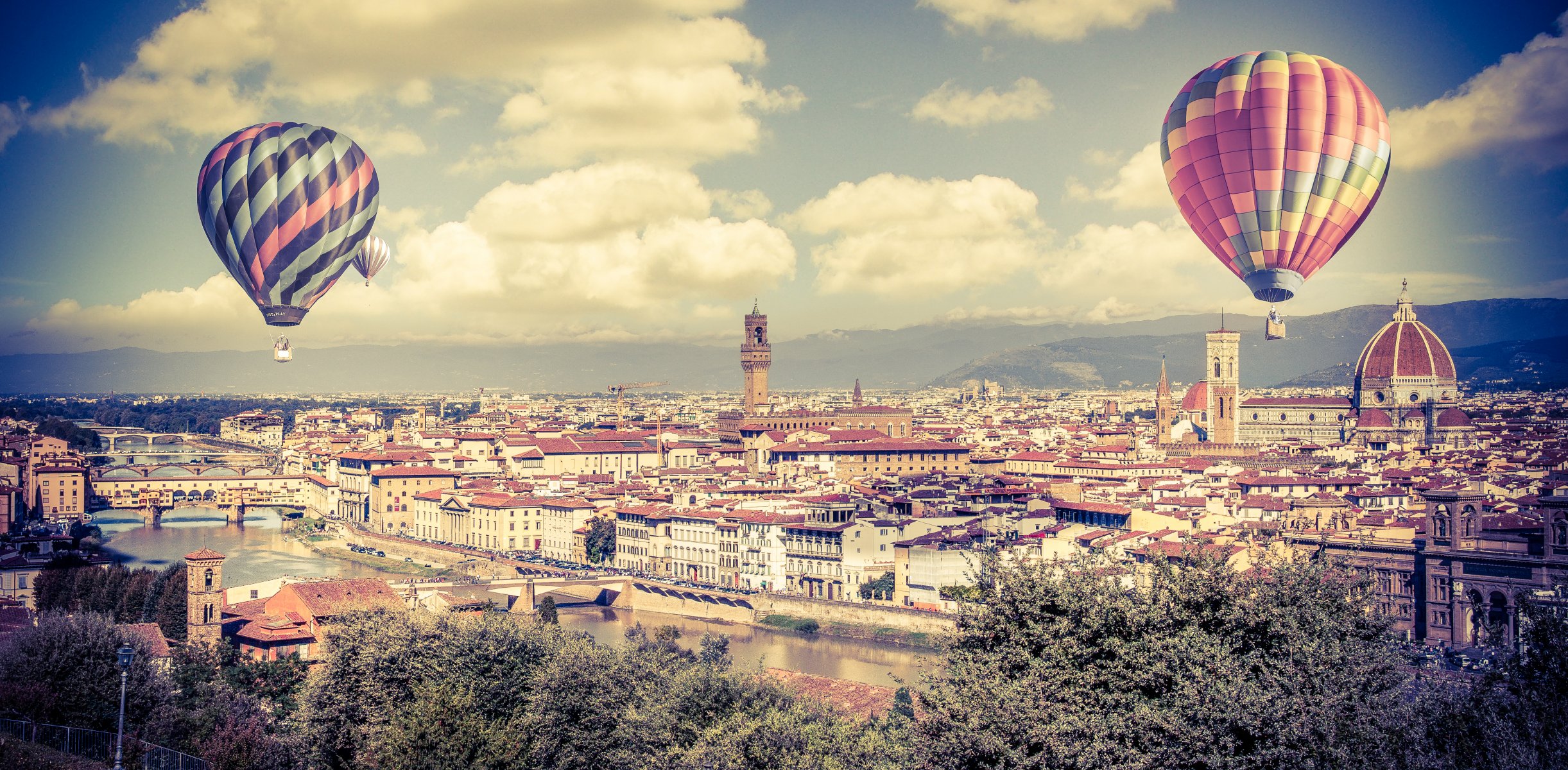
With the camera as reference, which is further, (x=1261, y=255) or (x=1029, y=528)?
(x=1029, y=528)

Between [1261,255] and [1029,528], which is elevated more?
[1261,255]

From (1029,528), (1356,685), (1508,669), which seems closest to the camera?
(1356,685)

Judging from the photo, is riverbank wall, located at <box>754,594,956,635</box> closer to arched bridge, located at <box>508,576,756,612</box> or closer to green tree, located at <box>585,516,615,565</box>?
arched bridge, located at <box>508,576,756,612</box>

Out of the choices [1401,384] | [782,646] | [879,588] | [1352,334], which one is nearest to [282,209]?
[782,646]

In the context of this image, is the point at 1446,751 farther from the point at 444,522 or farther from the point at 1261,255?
the point at 444,522

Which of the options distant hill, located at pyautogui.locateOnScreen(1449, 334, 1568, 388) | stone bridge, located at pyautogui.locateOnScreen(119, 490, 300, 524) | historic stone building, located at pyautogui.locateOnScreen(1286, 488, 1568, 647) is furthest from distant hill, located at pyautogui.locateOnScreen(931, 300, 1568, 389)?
stone bridge, located at pyautogui.locateOnScreen(119, 490, 300, 524)

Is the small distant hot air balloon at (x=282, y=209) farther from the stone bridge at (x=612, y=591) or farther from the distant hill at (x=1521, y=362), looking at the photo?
the distant hill at (x=1521, y=362)

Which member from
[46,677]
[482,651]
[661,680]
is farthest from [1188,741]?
[46,677]
